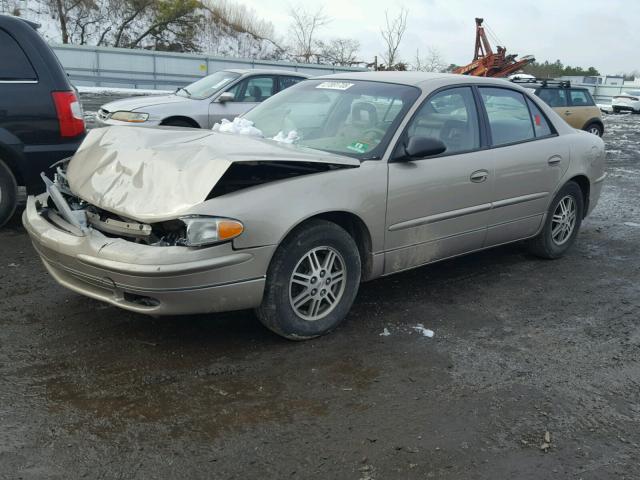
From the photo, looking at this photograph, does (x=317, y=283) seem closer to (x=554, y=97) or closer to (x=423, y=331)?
(x=423, y=331)

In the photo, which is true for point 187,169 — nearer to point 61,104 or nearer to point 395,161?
point 395,161

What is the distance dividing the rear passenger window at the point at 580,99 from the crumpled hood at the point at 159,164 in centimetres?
1346

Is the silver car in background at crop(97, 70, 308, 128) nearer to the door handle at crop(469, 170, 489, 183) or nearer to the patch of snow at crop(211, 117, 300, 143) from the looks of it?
the patch of snow at crop(211, 117, 300, 143)

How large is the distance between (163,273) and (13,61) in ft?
11.3

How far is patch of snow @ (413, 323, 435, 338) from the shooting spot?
3.88m

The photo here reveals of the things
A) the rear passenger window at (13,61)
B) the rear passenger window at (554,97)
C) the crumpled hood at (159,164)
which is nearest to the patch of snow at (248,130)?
the crumpled hood at (159,164)

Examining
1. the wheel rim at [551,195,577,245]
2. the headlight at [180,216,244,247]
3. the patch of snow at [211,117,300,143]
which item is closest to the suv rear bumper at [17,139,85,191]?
the patch of snow at [211,117,300,143]

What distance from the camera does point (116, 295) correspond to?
130 inches

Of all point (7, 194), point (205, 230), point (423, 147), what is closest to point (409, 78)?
point (423, 147)

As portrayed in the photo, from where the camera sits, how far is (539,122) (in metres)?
5.30

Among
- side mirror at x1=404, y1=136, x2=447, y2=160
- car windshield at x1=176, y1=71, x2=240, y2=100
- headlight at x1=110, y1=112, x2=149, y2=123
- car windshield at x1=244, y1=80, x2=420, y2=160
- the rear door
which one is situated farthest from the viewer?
car windshield at x1=176, y1=71, x2=240, y2=100

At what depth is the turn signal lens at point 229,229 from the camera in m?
3.16

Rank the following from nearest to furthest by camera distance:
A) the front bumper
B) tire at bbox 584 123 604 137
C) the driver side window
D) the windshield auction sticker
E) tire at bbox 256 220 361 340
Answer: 1. the front bumper
2. tire at bbox 256 220 361 340
3. the driver side window
4. the windshield auction sticker
5. tire at bbox 584 123 604 137

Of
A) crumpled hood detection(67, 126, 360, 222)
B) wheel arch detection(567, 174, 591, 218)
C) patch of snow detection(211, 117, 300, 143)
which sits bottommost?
wheel arch detection(567, 174, 591, 218)
